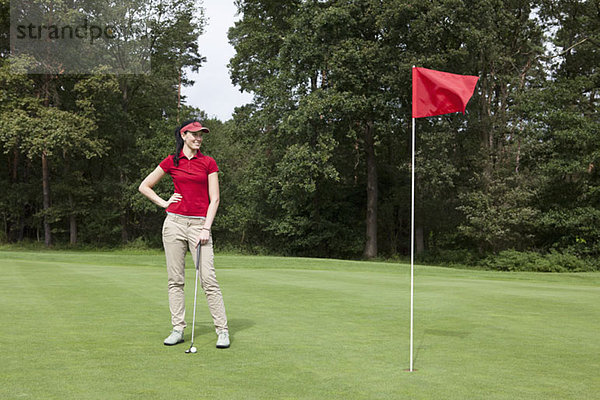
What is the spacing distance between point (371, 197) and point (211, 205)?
3100 centimetres

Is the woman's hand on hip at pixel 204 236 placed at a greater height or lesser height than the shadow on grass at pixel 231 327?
greater

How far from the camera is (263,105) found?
37.2m

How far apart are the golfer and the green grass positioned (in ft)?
1.96

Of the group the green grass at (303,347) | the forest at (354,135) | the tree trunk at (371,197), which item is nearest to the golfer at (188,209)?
the green grass at (303,347)

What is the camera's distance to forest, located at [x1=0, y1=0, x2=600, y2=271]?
3134 cm

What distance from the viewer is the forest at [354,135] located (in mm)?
31344

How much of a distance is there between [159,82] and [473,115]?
77.3 feet

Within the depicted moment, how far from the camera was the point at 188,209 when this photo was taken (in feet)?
21.1

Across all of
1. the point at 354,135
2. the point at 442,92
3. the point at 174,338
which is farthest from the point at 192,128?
the point at 354,135

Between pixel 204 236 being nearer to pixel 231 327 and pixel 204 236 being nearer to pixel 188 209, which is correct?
pixel 188 209

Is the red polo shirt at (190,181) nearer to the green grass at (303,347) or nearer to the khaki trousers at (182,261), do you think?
the khaki trousers at (182,261)

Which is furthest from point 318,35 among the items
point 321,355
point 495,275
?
point 321,355

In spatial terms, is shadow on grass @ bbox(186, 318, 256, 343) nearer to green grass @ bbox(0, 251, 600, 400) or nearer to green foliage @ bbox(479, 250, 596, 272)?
green grass @ bbox(0, 251, 600, 400)

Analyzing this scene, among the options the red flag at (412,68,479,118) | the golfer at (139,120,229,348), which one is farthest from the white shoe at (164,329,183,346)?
the red flag at (412,68,479,118)
